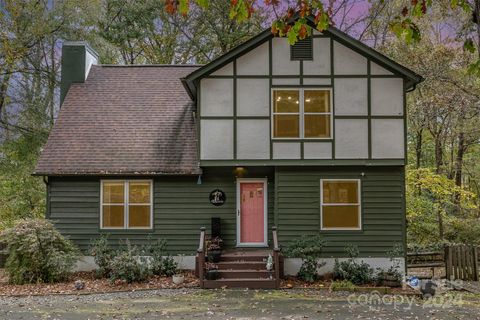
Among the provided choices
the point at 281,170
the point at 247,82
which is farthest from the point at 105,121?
the point at 281,170

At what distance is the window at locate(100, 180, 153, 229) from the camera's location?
1412cm

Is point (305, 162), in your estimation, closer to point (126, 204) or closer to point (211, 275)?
point (211, 275)

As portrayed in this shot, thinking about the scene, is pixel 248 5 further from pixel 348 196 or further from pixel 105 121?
pixel 105 121

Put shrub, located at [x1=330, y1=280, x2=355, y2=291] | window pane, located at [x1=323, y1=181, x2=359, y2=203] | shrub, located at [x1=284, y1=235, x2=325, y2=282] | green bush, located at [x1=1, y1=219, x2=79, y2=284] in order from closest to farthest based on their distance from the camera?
shrub, located at [x1=330, y1=280, x2=355, y2=291], green bush, located at [x1=1, y1=219, x2=79, y2=284], shrub, located at [x1=284, y1=235, x2=325, y2=282], window pane, located at [x1=323, y1=181, x2=359, y2=203]

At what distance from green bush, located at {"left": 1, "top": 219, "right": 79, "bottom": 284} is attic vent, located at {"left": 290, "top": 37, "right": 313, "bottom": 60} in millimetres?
8280

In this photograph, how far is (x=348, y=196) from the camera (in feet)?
44.4

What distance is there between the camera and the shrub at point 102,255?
13125 millimetres

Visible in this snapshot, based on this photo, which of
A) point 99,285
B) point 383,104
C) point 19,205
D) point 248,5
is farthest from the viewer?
point 19,205

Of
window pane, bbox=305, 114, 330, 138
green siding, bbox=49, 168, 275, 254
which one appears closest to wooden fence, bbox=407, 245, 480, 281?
window pane, bbox=305, 114, 330, 138

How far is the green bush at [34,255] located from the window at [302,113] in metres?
6.67

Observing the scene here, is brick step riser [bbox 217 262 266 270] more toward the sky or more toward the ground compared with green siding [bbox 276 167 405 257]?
more toward the ground

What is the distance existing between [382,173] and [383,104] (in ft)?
6.42

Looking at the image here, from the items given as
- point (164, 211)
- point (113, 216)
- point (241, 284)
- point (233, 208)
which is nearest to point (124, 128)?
point (113, 216)

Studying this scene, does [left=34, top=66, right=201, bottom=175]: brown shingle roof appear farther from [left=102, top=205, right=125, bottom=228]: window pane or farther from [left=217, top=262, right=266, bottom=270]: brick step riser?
[left=217, top=262, right=266, bottom=270]: brick step riser
